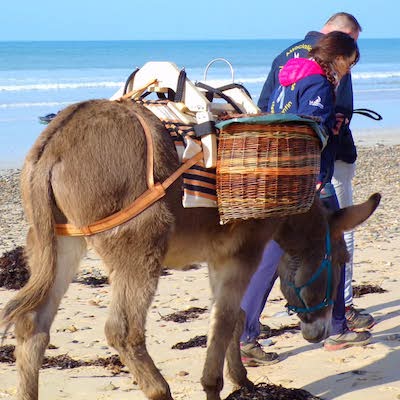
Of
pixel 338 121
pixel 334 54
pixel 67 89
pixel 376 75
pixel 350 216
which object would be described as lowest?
pixel 67 89

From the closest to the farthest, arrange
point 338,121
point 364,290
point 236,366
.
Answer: point 236,366 → point 338,121 → point 364,290

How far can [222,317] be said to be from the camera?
15.7 feet

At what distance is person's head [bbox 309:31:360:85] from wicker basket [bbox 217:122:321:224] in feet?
2.87

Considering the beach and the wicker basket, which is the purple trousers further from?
the wicker basket

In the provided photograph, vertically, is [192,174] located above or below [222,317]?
above

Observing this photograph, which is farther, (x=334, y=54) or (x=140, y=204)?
(x=334, y=54)

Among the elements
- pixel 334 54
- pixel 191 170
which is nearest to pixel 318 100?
pixel 334 54

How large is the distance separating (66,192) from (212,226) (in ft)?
2.85

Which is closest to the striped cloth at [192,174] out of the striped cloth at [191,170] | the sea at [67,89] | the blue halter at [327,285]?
the striped cloth at [191,170]

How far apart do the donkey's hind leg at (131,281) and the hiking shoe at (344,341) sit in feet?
6.69

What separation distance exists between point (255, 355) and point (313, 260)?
87 centimetres

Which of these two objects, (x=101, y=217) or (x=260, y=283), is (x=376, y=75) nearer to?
(x=260, y=283)

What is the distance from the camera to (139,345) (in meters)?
4.32

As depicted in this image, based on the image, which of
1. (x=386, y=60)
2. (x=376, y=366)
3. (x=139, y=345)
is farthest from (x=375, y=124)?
(x=386, y=60)
